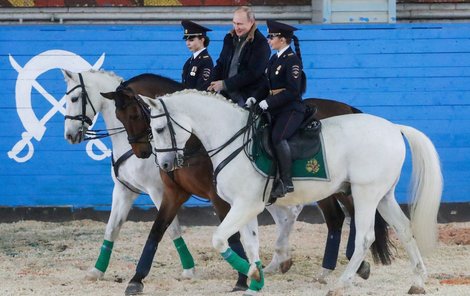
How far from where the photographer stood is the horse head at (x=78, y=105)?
33.9ft

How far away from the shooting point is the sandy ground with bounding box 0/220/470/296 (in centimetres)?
982

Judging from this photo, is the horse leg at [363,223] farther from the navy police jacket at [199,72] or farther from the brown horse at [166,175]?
the navy police jacket at [199,72]

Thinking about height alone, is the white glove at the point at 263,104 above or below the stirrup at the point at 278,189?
above

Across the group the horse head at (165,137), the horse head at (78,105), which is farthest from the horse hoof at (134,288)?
the horse head at (78,105)

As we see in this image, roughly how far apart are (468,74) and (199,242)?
382cm

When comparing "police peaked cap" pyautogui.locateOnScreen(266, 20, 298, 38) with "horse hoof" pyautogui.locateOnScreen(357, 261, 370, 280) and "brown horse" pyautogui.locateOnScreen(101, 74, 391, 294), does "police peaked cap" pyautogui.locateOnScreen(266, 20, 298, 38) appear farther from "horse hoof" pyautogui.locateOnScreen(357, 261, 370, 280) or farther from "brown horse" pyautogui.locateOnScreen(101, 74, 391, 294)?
"horse hoof" pyautogui.locateOnScreen(357, 261, 370, 280)

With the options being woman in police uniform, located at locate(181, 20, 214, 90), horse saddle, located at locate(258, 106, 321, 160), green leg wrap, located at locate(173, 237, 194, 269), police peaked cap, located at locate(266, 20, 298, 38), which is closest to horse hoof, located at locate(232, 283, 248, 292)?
green leg wrap, located at locate(173, 237, 194, 269)

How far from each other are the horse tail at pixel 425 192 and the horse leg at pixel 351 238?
2.33 ft

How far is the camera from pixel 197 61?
10.5 metres

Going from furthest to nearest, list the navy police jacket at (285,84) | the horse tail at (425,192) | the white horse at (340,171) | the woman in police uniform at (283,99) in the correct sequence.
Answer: the horse tail at (425,192)
the navy police jacket at (285,84)
the woman in police uniform at (283,99)
the white horse at (340,171)

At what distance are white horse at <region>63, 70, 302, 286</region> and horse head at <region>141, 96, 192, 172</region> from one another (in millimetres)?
1310

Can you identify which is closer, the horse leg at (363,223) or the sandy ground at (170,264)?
the horse leg at (363,223)

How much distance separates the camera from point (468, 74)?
1385cm

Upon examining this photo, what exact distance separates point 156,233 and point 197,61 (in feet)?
5.45
